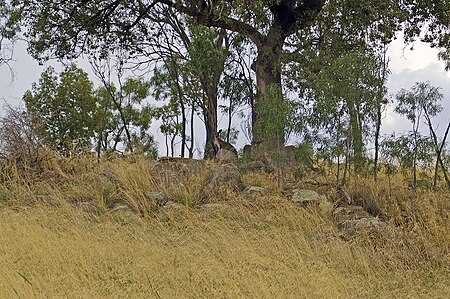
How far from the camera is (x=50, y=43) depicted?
52.5 feet

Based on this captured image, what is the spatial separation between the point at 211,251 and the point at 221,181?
10.2ft

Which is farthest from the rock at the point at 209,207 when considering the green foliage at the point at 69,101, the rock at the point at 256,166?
the green foliage at the point at 69,101

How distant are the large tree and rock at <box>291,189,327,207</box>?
1025mm

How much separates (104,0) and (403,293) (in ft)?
38.9

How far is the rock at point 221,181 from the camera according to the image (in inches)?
396

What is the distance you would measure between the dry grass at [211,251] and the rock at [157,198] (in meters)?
0.14

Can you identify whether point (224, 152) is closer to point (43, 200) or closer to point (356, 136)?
point (356, 136)

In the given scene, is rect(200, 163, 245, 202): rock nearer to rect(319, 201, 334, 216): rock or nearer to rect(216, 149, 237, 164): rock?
rect(319, 201, 334, 216): rock

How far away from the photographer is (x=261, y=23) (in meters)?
13.0

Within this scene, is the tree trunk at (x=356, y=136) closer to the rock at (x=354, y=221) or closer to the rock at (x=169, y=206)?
the rock at (x=354, y=221)

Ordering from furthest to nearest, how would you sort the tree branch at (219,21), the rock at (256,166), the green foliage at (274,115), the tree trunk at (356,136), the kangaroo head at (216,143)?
the kangaroo head at (216,143)
the tree branch at (219,21)
the rock at (256,166)
the green foliage at (274,115)
the tree trunk at (356,136)

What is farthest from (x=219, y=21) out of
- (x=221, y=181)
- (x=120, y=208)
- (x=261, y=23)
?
(x=120, y=208)

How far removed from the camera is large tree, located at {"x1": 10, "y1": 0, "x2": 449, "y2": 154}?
38.6 feet

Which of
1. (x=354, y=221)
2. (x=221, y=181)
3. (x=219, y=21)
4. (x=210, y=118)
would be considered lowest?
(x=354, y=221)
